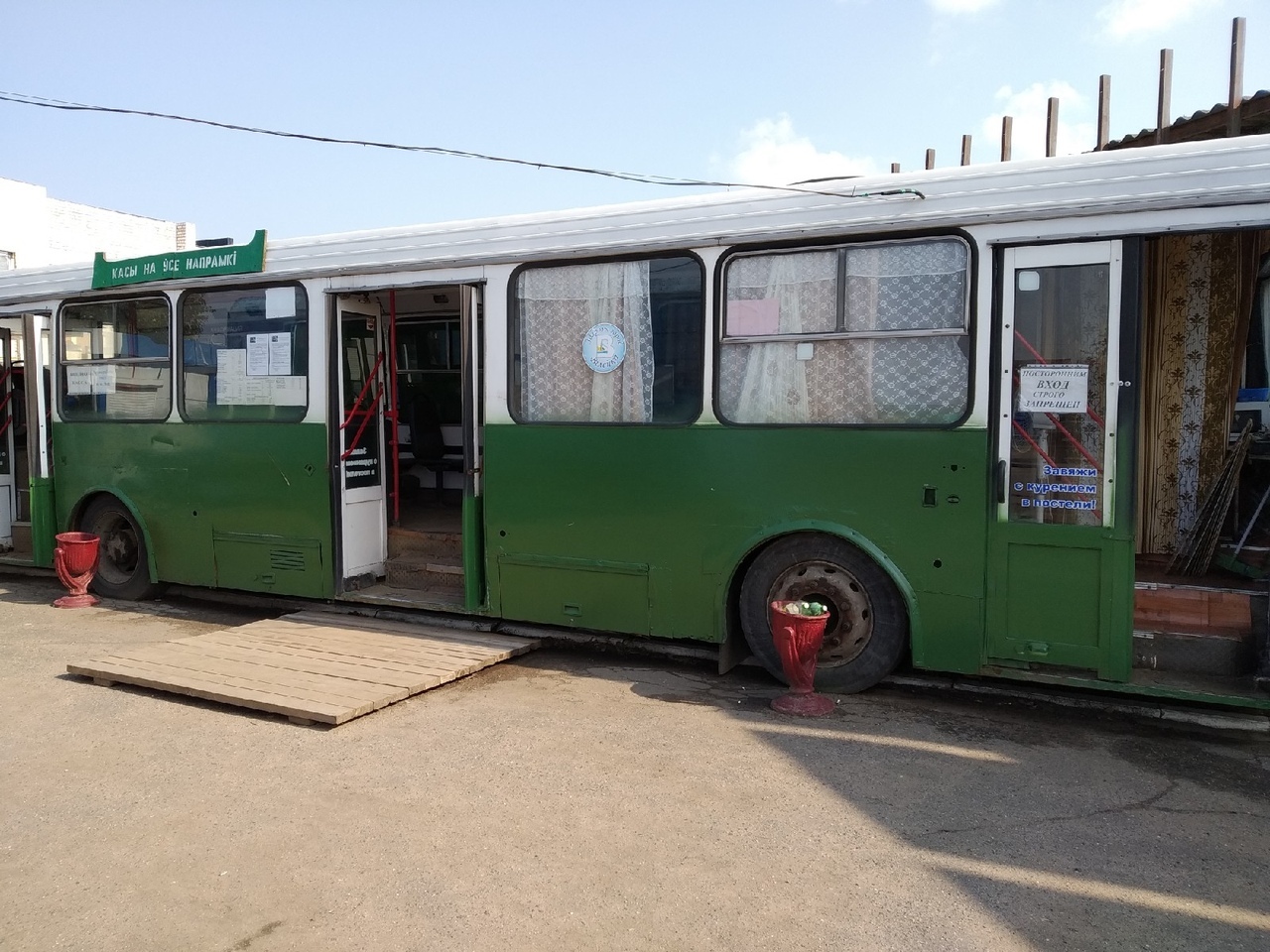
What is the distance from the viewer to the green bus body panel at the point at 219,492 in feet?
23.1

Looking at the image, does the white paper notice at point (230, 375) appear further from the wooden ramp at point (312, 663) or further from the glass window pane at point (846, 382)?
the glass window pane at point (846, 382)

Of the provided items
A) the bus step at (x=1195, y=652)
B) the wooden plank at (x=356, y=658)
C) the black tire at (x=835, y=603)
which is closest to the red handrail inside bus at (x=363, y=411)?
the wooden plank at (x=356, y=658)

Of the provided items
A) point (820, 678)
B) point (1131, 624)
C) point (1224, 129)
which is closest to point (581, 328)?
point (820, 678)

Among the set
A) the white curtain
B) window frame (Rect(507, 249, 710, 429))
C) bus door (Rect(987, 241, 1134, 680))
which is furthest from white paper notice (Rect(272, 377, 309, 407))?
bus door (Rect(987, 241, 1134, 680))

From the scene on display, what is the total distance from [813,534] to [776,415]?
0.70 meters

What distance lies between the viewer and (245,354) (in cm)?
729

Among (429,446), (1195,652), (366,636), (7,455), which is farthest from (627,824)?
(7,455)

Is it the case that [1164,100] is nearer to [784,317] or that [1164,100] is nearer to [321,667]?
[784,317]

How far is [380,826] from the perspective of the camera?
3791 millimetres

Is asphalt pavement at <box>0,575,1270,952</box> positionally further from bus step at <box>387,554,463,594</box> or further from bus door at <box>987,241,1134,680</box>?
bus step at <box>387,554,463,594</box>

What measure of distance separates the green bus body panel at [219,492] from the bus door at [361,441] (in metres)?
0.18

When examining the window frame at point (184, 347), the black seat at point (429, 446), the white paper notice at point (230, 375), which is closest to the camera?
the window frame at point (184, 347)

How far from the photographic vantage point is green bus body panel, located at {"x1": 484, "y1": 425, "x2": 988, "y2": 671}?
197 inches

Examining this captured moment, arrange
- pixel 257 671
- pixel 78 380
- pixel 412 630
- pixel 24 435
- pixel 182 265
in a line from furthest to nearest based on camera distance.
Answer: pixel 24 435 < pixel 78 380 < pixel 182 265 < pixel 412 630 < pixel 257 671
